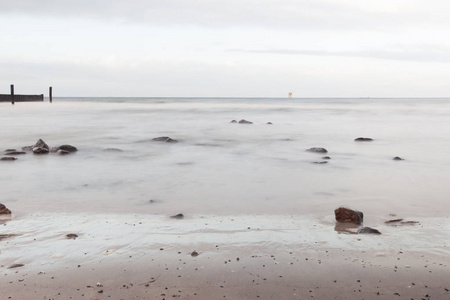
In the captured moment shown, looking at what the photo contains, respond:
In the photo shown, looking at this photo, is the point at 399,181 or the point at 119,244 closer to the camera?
the point at 119,244

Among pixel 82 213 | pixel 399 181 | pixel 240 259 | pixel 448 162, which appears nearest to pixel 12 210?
pixel 82 213

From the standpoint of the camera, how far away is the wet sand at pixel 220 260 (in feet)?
11.4

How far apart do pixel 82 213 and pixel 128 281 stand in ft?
8.96

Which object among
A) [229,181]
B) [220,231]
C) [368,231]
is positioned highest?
[368,231]

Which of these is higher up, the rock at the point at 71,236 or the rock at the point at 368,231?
the rock at the point at 368,231

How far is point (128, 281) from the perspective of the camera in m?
3.63

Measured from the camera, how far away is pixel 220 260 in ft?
13.5

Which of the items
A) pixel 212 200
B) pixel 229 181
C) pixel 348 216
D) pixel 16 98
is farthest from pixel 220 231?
pixel 16 98

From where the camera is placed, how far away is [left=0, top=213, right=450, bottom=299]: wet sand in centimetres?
348

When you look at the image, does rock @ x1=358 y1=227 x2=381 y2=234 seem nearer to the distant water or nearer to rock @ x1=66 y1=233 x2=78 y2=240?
the distant water

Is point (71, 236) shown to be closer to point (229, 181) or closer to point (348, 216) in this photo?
point (348, 216)

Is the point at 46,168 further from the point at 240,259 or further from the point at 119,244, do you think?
the point at 240,259

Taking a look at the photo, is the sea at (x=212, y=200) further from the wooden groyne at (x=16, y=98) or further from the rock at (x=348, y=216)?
→ the wooden groyne at (x=16, y=98)

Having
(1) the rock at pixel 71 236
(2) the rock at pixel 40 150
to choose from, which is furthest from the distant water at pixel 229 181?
(1) the rock at pixel 71 236
